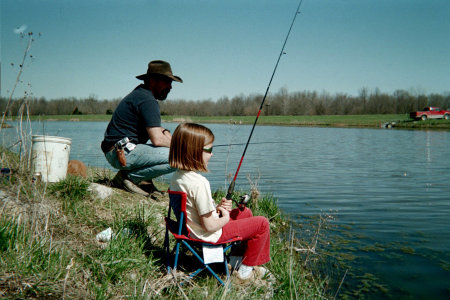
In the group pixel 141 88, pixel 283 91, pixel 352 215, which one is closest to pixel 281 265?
pixel 141 88

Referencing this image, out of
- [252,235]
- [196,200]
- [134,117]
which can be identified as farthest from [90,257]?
[134,117]

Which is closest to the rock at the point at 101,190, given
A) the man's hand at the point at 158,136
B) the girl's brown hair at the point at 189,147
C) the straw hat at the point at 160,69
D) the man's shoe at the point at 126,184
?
the man's shoe at the point at 126,184

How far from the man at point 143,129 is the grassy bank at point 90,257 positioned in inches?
21.6

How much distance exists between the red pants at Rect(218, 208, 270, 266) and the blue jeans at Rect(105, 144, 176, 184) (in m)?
1.69

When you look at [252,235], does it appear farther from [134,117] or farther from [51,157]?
[51,157]

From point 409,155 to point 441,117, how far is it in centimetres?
3431

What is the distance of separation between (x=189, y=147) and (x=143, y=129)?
2005 millimetres

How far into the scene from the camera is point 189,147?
2.58 meters

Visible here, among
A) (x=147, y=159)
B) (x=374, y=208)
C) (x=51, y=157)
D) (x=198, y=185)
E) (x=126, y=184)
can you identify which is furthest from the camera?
(x=374, y=208)

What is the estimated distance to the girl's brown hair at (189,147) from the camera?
8.43 ft

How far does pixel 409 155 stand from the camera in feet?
47.6

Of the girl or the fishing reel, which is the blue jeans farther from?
the girl

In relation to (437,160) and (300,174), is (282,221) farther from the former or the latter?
(437,160)

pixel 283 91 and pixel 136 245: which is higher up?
pixel 283 91
